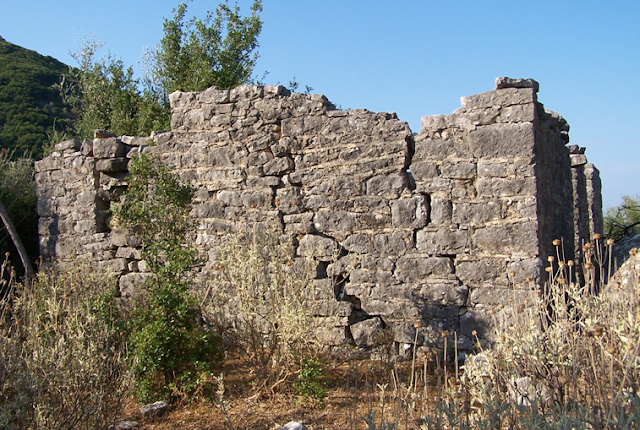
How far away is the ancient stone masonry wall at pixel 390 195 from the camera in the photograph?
17.3ft

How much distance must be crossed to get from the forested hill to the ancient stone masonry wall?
418 inches

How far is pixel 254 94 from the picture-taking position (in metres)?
6.48

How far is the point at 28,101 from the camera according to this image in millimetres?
18516

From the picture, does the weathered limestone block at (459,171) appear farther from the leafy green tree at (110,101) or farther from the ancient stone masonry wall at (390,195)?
the leafy green tree at (110,101)

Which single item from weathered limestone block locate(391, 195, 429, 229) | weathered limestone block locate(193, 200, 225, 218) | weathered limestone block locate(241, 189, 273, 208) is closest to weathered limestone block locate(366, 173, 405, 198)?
weathered limestone block locate(391, 195, 429, 229)

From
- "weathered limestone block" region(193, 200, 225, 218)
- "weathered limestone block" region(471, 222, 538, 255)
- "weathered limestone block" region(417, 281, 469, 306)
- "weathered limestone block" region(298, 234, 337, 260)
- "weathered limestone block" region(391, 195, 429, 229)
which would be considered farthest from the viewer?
"weathered limestone block" region(193, 200, 225, 218)

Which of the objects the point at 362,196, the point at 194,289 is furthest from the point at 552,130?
the point at 194,289

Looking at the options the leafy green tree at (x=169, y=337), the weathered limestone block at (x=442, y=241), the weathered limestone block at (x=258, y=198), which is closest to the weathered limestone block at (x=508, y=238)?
the weathered limestone block at (x=442, y=241)

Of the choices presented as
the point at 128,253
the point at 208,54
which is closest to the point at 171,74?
the point at 208,54

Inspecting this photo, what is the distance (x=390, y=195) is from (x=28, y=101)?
56.2 feet

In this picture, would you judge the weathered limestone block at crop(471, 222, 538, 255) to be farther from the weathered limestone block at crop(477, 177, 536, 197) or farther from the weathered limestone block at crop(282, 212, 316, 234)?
the weathered limestone block at crop(282, 212, 316, 234)

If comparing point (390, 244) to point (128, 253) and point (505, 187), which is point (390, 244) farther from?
point (128, 253)

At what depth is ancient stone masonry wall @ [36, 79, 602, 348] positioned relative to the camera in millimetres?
5277

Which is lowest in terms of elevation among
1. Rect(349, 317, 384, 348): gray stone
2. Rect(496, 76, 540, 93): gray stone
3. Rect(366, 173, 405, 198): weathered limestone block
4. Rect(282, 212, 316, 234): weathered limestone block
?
Rect(349, 317, 384, 348): gray stone
